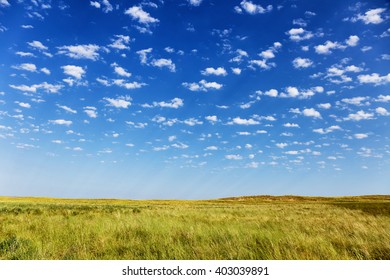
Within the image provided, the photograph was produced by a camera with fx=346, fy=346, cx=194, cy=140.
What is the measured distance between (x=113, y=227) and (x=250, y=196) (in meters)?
130

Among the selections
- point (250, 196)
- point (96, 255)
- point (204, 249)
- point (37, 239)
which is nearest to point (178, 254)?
point (204, 249)

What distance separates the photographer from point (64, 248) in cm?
756

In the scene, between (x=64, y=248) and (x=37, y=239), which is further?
(x=37, y=239)

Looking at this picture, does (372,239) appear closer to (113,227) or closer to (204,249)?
(204,249)
